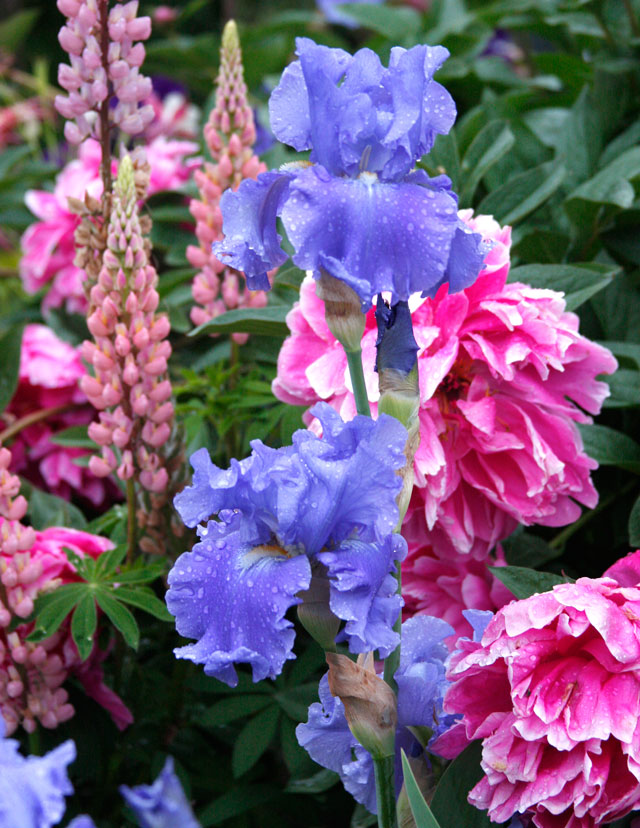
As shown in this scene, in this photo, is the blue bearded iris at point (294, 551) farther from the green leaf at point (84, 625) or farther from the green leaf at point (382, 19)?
the green leaf at point (382, 19)

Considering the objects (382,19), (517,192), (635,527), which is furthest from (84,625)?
(382,19)

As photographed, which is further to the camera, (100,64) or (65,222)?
(65,222)

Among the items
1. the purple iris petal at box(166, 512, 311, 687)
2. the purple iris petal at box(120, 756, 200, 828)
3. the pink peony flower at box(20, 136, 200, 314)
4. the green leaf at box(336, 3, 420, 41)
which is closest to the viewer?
the purple iris petal at box(120, 756, 200, 828)

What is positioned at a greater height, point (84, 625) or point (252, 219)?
point (252, 219)

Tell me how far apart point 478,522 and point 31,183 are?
87 centimetres

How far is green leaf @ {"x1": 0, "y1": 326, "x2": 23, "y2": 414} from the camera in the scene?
0.79 meters

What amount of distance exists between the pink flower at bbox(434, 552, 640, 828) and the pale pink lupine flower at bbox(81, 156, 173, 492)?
0.82 ft

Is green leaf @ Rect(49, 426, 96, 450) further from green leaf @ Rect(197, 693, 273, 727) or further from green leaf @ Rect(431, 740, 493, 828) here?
green leaf @ Rect(431, 740, 493, 828)

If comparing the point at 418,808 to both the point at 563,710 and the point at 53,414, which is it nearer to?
the point at 563,710

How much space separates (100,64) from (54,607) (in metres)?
0.34

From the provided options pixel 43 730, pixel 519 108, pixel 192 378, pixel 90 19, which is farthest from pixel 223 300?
pixel 519 108

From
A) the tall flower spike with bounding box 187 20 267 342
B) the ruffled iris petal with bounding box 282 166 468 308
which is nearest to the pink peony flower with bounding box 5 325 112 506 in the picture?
the tall flower spike with bounding box 187 20 267 342

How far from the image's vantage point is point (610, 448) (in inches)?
25.3

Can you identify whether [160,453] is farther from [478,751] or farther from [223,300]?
[478,751]
